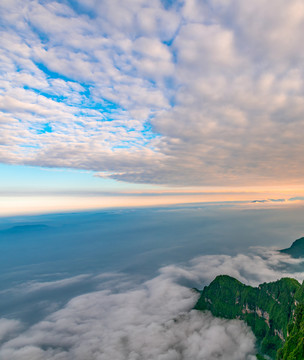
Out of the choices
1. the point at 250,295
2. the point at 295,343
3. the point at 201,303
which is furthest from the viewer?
the point at 201,303

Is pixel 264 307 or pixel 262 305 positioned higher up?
pixel 262 305

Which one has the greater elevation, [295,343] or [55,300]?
[295,343]

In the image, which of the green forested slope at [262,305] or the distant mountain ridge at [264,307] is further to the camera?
the green forested slope at [262,305]

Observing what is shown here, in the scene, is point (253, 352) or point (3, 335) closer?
point (253, 352)

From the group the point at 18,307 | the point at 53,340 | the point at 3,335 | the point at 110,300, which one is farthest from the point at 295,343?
the point at 18,307

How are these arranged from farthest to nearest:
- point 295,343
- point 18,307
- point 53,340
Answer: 1. point 18,307
2. point 53,340
3. point 295,343

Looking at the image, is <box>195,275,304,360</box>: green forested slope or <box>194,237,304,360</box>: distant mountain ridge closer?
<box>194,237,304,360</box>: distant mountain ridge

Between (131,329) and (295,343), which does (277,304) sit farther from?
(131,329)

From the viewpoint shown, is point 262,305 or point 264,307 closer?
point 264,307
